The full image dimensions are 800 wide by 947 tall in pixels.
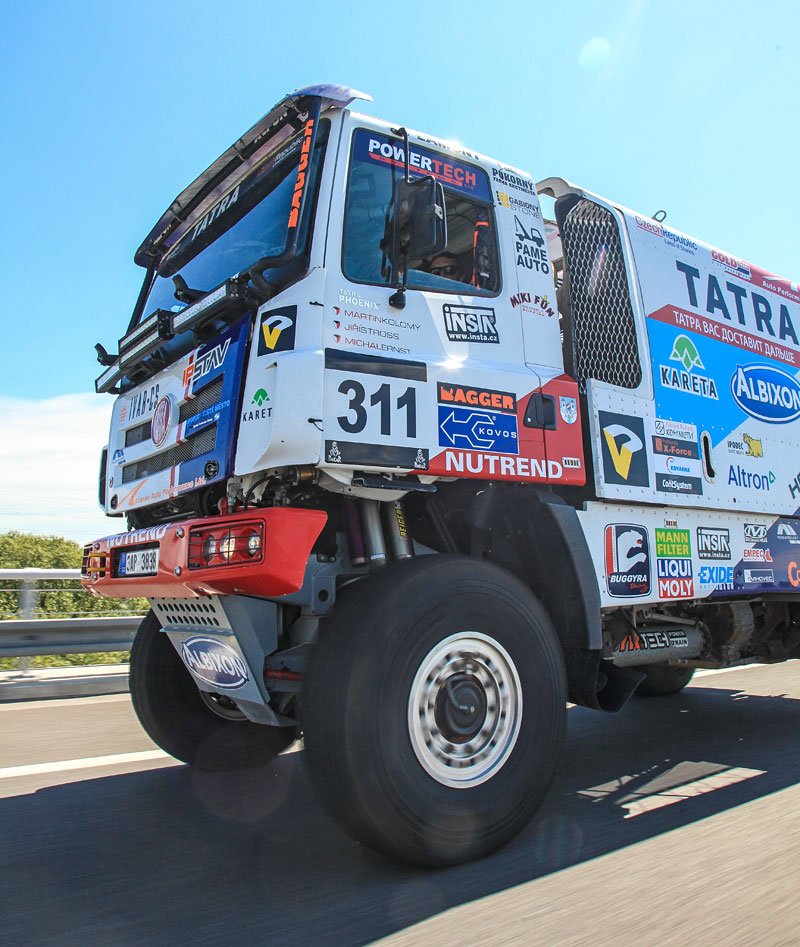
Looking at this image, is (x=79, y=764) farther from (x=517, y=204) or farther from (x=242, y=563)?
(x=517, y=204)

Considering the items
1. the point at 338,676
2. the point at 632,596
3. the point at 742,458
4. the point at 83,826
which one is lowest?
the point at 83,826

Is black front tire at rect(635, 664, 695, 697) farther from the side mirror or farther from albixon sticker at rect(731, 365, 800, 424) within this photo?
the side mirror

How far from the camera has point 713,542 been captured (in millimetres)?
4434

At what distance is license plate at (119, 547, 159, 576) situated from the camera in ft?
10.4

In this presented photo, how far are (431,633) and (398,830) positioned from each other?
67cm

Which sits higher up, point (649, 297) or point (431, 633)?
point (649, 297)

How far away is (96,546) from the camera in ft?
12.4

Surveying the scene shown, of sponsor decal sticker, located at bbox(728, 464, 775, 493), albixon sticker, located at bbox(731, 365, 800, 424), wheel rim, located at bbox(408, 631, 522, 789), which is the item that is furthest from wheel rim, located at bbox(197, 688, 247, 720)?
albixon sticker, located at bbox(731, 365, 800, 424)

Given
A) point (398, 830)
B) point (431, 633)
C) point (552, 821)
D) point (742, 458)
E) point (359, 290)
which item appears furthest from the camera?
point (742, 458)

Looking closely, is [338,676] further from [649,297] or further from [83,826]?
[649,297]

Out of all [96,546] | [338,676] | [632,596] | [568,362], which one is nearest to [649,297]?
[568,362]

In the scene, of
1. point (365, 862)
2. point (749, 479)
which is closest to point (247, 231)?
point (365, 862)

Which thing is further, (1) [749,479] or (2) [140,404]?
(1) [749,479]

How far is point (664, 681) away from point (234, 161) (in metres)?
5.29
